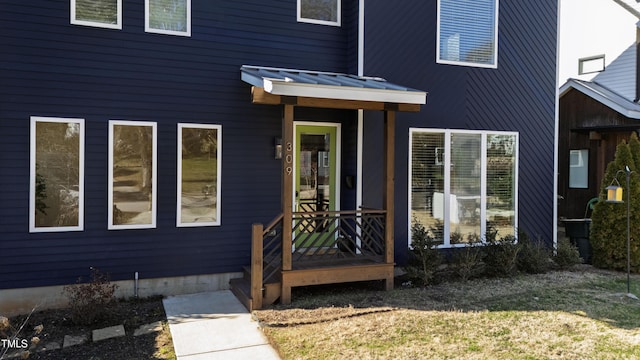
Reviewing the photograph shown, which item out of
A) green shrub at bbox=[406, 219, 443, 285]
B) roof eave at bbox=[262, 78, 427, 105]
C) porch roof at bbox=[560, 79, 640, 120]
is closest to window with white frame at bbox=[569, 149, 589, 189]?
porch roof at bbox=[560, 79, 640, 120]

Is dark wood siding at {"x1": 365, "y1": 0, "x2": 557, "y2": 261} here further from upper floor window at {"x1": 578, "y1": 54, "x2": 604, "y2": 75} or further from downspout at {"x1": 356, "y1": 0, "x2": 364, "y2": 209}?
upper floor window at {"x1": 578, "y1": 54, "x2": 604, "y2": 75}

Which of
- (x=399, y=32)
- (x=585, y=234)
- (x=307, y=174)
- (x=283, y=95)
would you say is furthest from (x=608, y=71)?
(x=283, y=95)

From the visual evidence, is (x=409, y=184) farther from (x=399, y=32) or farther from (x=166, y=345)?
(x=166, y=345)

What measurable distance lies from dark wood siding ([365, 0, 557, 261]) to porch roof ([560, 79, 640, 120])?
10.4 feet

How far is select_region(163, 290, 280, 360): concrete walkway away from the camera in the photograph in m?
4.60

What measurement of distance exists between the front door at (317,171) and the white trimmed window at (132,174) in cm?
222

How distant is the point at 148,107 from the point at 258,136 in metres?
1.61

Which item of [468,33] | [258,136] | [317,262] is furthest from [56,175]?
[468,33]

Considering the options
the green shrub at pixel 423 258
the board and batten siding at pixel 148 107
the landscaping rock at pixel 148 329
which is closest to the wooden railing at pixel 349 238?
the green shrub at pixel 423 258

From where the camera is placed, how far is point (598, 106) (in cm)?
1173

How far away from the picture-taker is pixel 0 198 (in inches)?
232

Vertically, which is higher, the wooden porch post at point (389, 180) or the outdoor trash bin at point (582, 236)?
the wooden porch post at point (389, 180)

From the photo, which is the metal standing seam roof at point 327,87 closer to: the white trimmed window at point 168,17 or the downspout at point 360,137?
the downspout at point 360,137

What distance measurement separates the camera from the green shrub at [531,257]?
7.70 m
